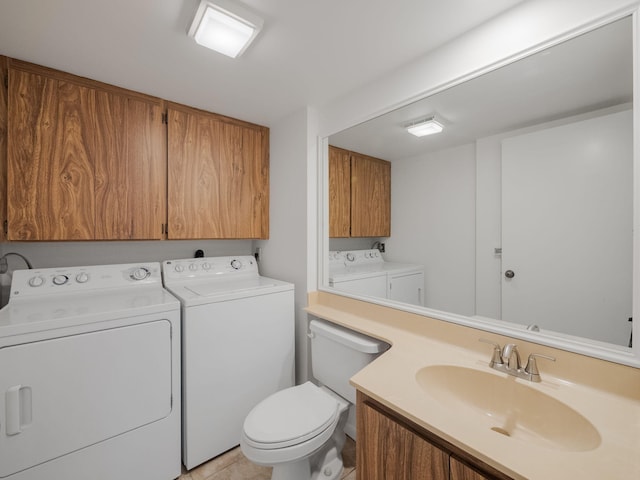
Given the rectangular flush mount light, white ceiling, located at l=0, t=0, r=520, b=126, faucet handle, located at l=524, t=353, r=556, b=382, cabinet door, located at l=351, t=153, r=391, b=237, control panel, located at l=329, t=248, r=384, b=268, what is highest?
white ceiling, located at l=0, t=0, r=520, b=126

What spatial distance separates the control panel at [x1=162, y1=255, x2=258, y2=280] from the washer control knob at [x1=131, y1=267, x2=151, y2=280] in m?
0.11

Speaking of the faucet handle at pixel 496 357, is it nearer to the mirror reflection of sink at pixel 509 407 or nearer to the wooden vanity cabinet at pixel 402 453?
the mirror reflection of sink at pixel 509 407

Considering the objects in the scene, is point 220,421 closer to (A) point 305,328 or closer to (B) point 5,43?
(A) point 305,328

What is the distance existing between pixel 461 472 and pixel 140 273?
80.5 inches

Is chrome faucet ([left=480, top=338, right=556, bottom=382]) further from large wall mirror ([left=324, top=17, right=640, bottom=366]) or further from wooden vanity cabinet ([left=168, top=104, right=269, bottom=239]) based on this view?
wooden vanity cabinet ([left=168, top=104, right=269, bottom=239])

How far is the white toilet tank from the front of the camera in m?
1.51

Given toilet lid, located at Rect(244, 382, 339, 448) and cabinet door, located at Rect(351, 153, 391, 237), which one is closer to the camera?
toilet lid, located at Rect(244, 382, 339, 448)

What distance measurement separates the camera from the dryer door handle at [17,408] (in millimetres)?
1152

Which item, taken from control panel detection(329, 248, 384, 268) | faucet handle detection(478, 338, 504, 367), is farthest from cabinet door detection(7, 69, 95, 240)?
faucet handle detection(478, 338, 504, 367)

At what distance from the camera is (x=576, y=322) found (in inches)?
43.3

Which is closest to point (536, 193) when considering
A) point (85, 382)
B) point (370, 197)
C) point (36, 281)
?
point (370, 197)

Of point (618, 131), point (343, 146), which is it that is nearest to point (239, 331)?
point (343, 146)

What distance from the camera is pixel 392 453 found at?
932 mm

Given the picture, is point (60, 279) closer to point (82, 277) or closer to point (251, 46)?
point (82, 277)
